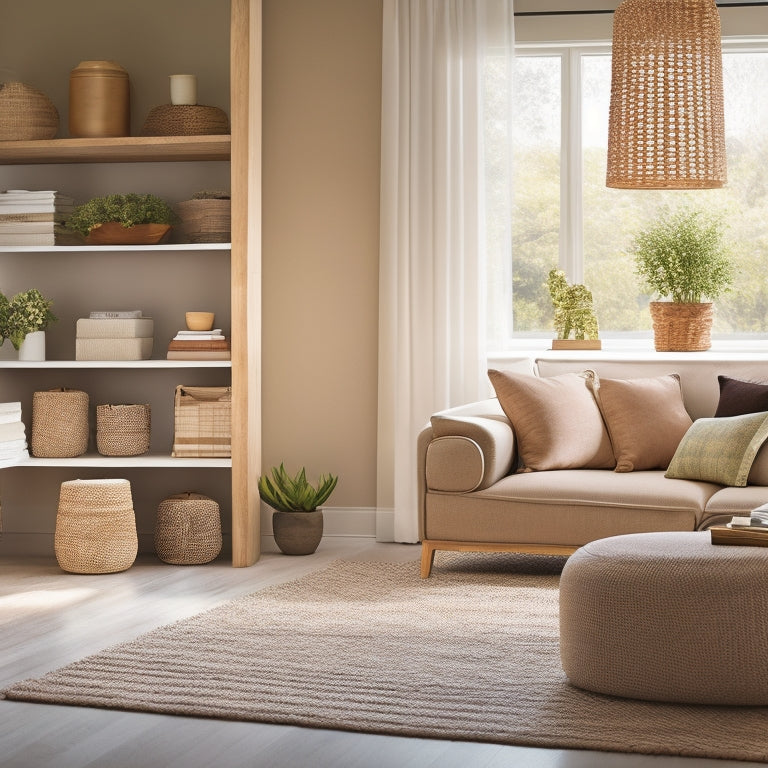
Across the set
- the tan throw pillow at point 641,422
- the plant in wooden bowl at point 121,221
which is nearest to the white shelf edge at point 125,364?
the plant in wooden bowl at point 121,221

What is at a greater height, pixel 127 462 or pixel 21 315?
pixel 21 315

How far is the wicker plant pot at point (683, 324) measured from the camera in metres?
5.08

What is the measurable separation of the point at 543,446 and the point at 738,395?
0.77 metres

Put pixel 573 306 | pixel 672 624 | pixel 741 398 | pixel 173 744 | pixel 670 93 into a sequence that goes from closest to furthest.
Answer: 1. pixel 173 744
2. pixel 672 624
3. pixel 670 93
4. pixel 741 398
5. pixel 573 306

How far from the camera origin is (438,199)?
5.27 meters

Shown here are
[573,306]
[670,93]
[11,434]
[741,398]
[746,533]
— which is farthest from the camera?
Result: [573,306]

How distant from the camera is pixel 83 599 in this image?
416cm

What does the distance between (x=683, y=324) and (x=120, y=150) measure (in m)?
2.51

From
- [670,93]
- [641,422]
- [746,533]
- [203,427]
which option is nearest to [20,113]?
[203,427]

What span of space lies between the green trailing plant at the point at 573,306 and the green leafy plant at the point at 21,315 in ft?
7.23

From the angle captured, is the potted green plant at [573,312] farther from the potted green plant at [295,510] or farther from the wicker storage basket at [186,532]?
the wicker storage basket at [186,532]

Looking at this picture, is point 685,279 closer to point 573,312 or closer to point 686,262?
point 686,262

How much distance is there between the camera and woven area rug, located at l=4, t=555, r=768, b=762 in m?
2.64

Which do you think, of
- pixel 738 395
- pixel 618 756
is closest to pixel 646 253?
pixel 738 395
